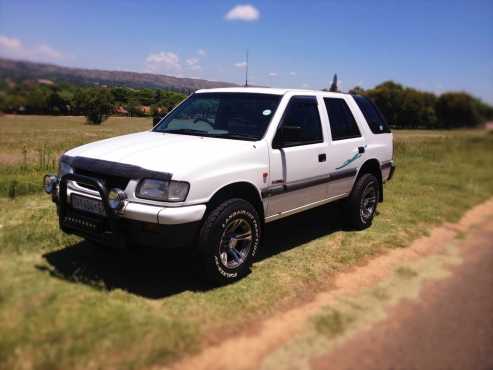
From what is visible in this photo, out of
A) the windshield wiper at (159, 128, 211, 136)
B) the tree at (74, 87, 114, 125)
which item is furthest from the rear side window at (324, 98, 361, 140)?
the tree at (74, 87, 114, 125)

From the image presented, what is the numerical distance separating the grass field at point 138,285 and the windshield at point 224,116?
4.64 ft

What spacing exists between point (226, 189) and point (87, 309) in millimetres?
1566

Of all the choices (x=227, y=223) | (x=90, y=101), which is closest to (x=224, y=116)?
(x=227, y=223)

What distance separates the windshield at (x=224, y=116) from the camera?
15.1 ft

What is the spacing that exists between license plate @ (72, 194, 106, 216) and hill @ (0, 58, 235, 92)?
51.6 inches

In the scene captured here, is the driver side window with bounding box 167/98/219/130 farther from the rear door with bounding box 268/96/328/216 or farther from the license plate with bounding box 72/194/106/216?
the license plate with bounding box 72/194/106/216

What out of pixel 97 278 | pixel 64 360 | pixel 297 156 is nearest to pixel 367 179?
pixel 297 156

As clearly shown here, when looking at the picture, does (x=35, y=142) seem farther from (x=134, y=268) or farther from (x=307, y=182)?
(x=307, y=182)

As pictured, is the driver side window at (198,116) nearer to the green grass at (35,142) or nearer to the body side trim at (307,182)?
the body side trim at (307,182)

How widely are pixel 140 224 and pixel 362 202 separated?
3.66 m

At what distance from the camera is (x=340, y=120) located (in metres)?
5.69

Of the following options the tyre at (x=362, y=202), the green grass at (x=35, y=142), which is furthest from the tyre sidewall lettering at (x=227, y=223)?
the green grass at (x=35, y=142)

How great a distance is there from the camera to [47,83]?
455cm

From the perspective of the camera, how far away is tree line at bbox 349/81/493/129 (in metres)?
7.31
